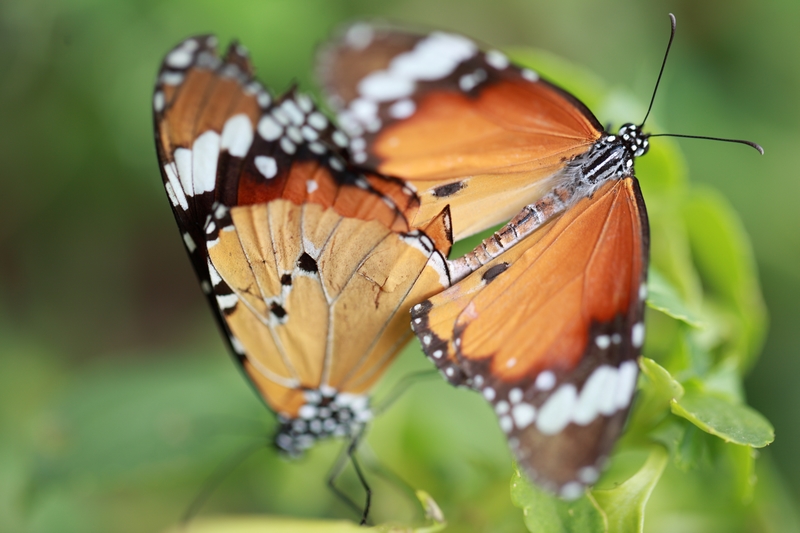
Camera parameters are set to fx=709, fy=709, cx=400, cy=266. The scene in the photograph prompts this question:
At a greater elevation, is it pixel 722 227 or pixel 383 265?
pixel 383 265

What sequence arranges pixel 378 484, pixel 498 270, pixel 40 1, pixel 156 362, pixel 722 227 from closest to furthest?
1. pixel 498 270
2. pixel 722 227
3. pixel 378 484
4. pixel 156 362
5. pixel 40 1

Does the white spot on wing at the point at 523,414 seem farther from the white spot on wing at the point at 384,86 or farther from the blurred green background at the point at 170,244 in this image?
the white spot on wing at the point at 384,86

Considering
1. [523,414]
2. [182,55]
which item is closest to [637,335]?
[523,414]

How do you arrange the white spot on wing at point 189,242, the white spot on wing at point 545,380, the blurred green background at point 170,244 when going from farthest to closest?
the blurred green background at point 170,244 < the white spot on wing at point 189,242 < the white spot on wing at point 545,380

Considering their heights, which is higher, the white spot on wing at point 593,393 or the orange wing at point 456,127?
the orange wing at point 456,127

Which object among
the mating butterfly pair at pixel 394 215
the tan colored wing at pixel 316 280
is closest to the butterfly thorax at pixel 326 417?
the mating butterfly pair at pixel 394 215

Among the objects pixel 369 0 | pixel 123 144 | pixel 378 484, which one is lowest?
pixel 378 484

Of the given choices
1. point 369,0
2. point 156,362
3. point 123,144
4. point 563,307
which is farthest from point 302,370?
point 369,0

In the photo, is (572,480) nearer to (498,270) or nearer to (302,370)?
(498,270)
